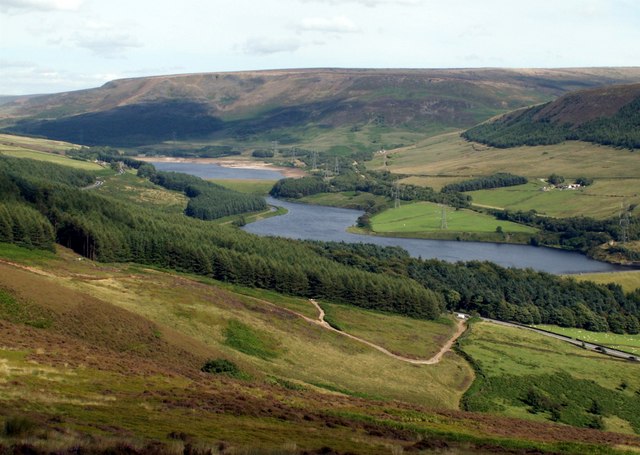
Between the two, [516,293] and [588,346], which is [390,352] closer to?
[588,346]

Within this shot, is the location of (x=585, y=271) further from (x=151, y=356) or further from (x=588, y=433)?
(x=151, y=356)

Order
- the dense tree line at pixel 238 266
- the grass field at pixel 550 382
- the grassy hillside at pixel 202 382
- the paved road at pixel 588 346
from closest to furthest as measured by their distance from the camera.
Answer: the grassy hillside at pixel 202 382
the grass field at pixel 550 382
the paved road at pixel 588 346
the dense tree line at pixel 238 266

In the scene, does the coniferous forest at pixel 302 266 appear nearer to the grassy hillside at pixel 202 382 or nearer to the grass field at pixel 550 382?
the grass field at pixel 550 382

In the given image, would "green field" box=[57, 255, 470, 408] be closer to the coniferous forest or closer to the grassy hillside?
the grassy hillside

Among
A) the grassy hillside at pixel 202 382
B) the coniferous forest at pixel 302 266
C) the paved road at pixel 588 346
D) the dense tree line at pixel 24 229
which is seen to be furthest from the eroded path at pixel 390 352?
the dense tree line at pixel 24 229

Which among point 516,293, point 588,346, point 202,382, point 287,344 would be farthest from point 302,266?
point 202,382

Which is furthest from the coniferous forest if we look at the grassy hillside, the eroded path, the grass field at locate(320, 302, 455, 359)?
the grassy hillside
